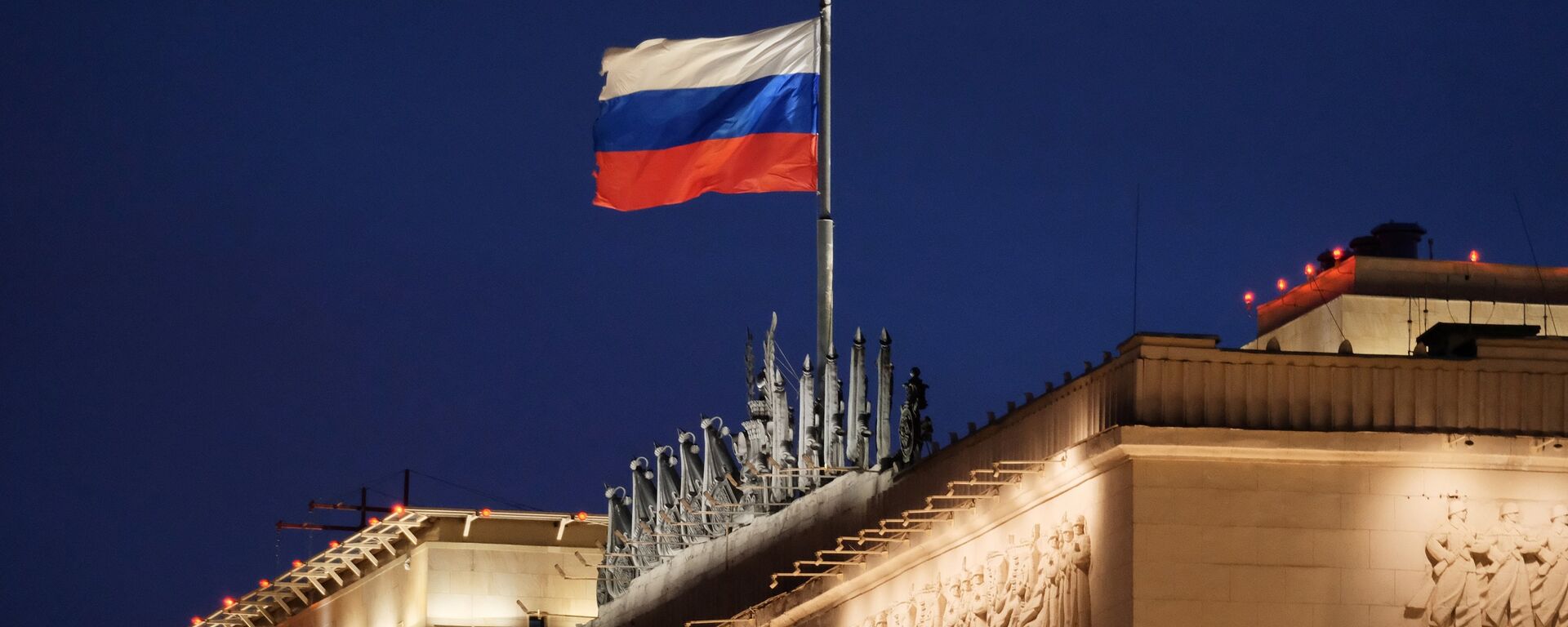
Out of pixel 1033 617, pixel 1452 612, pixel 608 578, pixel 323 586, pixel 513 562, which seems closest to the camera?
pixel 1452 612

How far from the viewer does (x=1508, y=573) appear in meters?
41.2

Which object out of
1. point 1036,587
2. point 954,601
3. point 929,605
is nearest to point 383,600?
point 929,605

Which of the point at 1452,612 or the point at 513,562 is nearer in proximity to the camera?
the point at 1452,612

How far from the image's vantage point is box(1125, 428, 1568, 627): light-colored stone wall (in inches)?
1610

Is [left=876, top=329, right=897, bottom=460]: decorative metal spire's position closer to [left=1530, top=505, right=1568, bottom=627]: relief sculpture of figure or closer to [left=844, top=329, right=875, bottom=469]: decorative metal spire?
[left=844, top=329, right=875, bottom=469]: decorative metal spire

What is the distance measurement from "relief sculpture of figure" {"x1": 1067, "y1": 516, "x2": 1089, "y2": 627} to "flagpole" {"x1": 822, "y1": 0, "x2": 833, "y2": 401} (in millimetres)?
14243

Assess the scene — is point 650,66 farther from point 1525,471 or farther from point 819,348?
point 1525,471

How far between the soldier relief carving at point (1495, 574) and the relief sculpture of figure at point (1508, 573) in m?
0.01

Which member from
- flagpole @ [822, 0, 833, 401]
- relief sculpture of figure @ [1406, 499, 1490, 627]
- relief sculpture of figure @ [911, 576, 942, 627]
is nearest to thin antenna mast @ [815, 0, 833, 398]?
flagpole @ [822, 0, 833, 401]

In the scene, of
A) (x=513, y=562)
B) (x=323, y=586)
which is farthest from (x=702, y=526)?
(x=323, y=586)

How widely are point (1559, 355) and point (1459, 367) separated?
1.44 m

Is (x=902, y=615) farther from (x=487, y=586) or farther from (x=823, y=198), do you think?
(x=487, y=586)

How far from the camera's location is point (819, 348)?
57.4 metres

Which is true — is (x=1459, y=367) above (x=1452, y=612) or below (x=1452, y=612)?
above
